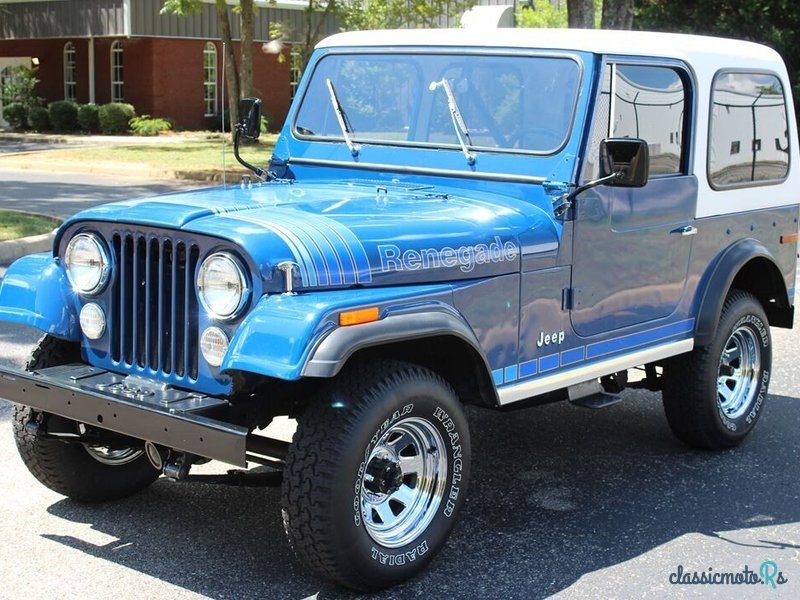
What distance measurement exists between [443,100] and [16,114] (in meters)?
31.1

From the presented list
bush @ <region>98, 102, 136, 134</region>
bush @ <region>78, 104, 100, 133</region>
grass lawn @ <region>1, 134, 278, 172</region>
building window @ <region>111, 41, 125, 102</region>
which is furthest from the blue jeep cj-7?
building window @ <region>111, 41, 125, 102</region>

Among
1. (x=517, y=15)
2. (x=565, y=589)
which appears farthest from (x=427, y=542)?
(x=517, y=15)

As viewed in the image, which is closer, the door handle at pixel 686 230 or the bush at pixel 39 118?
the door handle at pixel 686 230

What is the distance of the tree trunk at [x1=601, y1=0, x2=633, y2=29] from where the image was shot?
16500 mm

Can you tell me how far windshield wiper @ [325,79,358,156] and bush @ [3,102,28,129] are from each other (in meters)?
30.4

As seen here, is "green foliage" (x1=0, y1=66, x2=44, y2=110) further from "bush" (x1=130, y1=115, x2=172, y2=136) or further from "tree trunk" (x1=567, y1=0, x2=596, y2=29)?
"tree trunk" (x1=567, y1=0, x2=596, y2=29)

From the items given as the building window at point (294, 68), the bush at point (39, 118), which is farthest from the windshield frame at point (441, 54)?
the bush at point (39, 118)

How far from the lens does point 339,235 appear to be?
4.14 meters

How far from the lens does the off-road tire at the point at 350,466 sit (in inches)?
152

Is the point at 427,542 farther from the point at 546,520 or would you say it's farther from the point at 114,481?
the point at 114,481

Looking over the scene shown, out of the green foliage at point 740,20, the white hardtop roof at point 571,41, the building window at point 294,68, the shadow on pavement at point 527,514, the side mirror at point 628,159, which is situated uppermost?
the green foliage at point 740,20

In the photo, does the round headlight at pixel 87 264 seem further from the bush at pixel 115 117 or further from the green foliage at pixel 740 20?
the bush at pixel 115 117

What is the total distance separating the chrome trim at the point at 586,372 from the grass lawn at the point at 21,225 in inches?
328

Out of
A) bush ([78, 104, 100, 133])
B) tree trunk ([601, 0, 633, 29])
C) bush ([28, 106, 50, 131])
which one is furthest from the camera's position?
bush ([28, 106, 50, 131])
